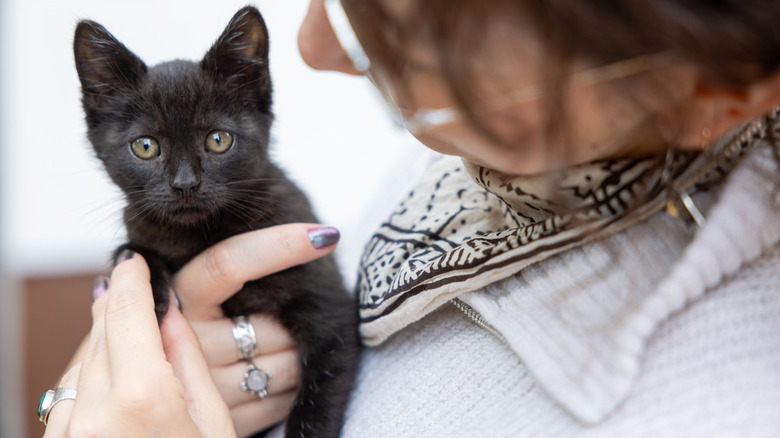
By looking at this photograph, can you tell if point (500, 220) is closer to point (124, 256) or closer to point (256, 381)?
point (256, 381)

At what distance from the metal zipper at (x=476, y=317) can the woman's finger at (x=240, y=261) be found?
0.32 meters

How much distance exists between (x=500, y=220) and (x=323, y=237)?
34 cm

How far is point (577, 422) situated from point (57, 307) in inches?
80.7

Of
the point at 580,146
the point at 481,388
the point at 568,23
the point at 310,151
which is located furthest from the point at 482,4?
the point at 310,151

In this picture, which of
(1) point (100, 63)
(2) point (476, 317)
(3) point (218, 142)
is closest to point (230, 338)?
(3) point (218, 142)

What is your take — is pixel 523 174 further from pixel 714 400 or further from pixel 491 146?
pixel 714 400

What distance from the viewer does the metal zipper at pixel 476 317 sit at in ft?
2.33

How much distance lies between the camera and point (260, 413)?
3.22ft

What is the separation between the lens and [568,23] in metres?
0.48

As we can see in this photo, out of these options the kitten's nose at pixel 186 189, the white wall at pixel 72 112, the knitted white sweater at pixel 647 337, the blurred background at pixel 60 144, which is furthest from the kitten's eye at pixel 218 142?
the white wall at pixel 72 112

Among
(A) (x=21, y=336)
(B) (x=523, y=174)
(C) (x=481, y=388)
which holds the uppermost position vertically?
(B) (x=523, y=174)

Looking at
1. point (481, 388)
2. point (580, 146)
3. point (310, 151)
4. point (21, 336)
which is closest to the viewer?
point (580, 146)

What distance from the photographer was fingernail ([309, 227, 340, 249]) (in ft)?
3.21

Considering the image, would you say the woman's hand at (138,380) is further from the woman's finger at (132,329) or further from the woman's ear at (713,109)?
the woman's ear at (713,109)
